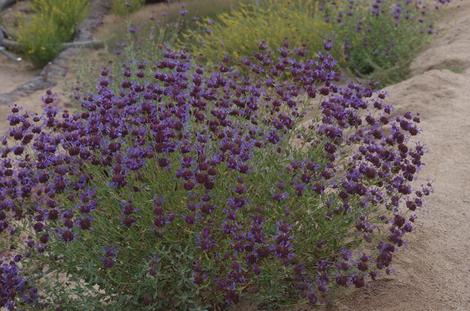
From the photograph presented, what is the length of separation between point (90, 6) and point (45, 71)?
283 centimetres

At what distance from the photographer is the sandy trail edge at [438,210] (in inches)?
124

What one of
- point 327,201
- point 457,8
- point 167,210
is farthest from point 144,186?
point 457,8

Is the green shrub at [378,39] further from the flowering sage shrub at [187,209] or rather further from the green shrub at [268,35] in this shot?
the flowering sage shrub at [187,209]

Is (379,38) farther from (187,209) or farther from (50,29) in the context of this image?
(187,209)

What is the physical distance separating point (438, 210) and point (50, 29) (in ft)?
21.8

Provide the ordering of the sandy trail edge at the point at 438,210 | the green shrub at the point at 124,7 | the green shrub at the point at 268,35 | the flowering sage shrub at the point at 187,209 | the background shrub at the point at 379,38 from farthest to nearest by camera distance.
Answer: the green shrub at the point at 124,7
the green shrub at the point at 268,35
the background shrub at the point at 379,38
the sandy trail edge at the point at 438,210
the flowering sage shrub at the point at 187,209

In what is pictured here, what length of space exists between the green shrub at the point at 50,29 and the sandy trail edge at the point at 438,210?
4853 millimetres

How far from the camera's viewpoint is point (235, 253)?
2.56 m

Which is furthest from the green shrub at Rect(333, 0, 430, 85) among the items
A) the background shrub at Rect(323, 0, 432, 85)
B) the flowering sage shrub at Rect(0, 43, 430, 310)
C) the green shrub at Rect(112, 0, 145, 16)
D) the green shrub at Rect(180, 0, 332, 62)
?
the green shrub at Rect(112, 0, 145, 16)

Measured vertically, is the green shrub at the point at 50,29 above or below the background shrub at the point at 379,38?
below

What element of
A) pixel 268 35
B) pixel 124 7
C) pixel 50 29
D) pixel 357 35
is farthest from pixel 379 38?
pixel 124 7

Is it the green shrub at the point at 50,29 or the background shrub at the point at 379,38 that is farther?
the green shrub at the point at 50,29

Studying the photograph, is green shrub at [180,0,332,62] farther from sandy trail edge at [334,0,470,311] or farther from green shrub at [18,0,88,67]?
green shrub at [18,0,88,67]

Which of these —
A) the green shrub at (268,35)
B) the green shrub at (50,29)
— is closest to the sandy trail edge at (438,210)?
the green shrub at (268,35)
